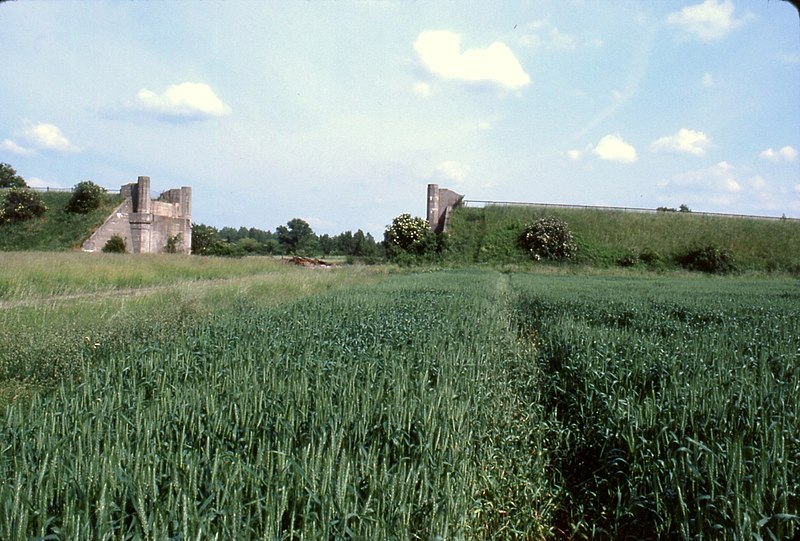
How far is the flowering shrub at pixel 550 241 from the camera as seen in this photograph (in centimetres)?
4456

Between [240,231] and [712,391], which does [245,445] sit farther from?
[240,231]

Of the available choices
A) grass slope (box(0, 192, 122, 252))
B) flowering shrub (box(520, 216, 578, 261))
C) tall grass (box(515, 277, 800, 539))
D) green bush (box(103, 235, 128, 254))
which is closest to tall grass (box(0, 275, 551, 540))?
tall grass (box(515, 277, 800, 539))

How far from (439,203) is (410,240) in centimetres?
634

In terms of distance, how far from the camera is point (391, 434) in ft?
11.8

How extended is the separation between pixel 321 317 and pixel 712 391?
5752 mm

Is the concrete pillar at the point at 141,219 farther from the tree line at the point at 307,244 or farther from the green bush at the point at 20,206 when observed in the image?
the tree line at the point at 307,244

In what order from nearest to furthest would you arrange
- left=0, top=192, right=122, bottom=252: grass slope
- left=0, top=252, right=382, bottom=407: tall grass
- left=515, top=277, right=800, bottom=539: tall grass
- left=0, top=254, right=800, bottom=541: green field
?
left=0, top=254, right=800, bottom=541: green field → left=515, top=277, right=800, bottom=539: tall grass → left=0, top=252, right=382, bottom=407: tall grass → left=0, top=192, right=122, bottom=252: grass slope

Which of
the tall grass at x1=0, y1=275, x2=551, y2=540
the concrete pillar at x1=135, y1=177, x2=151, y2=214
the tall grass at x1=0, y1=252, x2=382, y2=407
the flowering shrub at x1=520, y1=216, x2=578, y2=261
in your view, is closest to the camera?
the tall grass at x1=0, y1=275, x2=551, y2=540

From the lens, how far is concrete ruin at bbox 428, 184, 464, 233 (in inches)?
2025

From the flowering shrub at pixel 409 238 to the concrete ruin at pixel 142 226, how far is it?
19798mm

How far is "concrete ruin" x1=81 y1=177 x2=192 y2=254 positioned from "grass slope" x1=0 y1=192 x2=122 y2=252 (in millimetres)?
858

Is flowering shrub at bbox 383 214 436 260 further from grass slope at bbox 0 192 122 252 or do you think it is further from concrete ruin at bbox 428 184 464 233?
grass slope at bbox 0 192 122 252

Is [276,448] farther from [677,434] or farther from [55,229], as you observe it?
[55,229]

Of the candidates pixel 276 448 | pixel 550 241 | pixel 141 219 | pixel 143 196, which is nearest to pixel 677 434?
pixel 276 448
